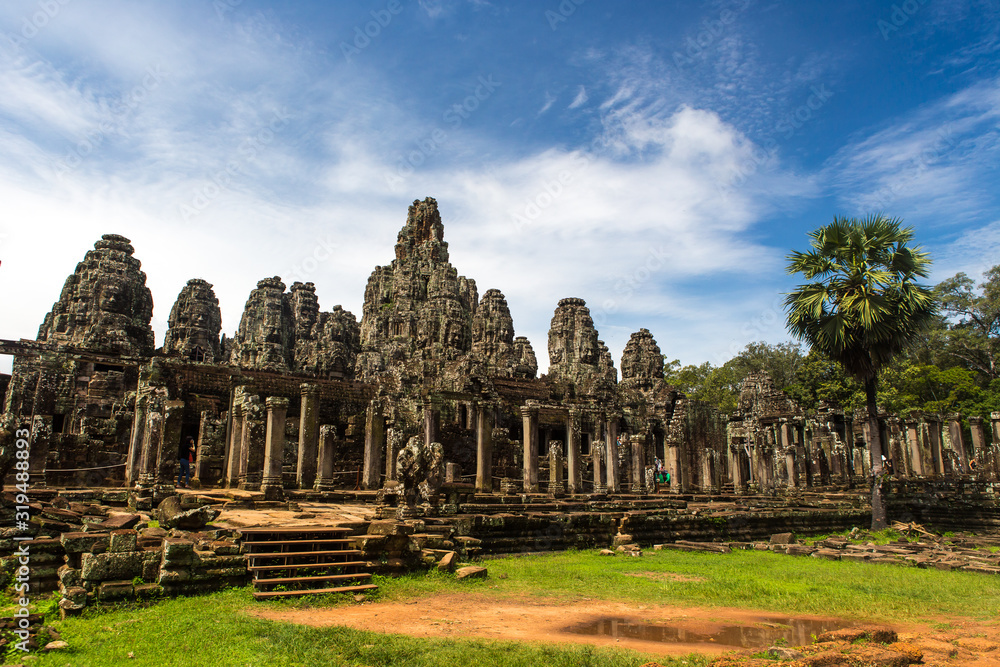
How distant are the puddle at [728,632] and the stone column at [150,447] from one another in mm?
12396

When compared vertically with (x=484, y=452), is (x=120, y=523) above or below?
below

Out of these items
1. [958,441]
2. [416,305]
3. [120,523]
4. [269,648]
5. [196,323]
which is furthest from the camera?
[416,305]

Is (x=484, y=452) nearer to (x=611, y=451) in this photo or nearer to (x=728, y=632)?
(x=611, y=451)

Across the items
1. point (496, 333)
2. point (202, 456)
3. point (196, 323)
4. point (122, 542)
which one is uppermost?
point (496, 333)

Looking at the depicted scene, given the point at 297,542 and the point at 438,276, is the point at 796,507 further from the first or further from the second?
the point at 438,276

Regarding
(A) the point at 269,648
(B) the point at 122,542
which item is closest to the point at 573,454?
(B) the point at 122,542

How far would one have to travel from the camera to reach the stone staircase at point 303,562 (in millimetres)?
7773

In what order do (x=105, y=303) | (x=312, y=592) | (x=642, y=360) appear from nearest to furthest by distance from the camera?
1. (x=312, y=592)
2. (x=105, y=303)
3. (x=642, y=360)

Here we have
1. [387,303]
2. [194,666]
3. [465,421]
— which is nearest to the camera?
[194,666]

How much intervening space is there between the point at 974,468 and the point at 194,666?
31.4 m

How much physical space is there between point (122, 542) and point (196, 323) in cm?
3755

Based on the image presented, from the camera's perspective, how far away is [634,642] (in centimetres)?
632

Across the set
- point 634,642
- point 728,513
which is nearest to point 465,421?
point 728,513

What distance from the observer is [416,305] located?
51.6 m
